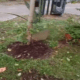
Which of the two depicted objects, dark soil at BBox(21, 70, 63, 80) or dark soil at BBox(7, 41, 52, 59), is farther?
dark soil at BBox(7, 41, 52, 59)

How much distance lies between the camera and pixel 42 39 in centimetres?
337

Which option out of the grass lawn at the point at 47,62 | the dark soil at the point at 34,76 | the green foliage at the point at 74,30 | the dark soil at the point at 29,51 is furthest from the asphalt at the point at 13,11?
the dark soil at the point at 34,76

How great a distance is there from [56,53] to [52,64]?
0.44 m

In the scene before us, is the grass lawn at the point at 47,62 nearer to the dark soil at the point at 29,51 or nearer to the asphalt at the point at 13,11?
the dark soil at the point at 29,51

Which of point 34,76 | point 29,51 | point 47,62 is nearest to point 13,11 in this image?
point 29,51

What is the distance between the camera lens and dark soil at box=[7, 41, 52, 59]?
2817 millimetres

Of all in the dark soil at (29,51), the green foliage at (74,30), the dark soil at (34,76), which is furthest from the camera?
the green foliage at (74,30)

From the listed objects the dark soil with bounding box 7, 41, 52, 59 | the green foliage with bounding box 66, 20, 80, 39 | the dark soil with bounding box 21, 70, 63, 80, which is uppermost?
the green foliage with bounding box 66, 20, 80, 39

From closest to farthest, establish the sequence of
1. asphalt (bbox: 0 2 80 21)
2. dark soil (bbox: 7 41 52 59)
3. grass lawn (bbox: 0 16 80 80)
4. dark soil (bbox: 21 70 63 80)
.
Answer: dark soil (bbox: 21 70 63 80), grass lawn (bbox: 0 16 80 80), dark soil (bbox: 7 41 52 59), asphalt (bbox: 0 2 80 21)

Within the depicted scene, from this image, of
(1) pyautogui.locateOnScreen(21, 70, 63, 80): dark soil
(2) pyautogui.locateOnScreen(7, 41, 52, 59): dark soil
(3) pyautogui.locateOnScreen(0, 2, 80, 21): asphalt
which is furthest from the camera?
(3) pyautogui.locateOnScreen(0, 2, 80, 21): asphalt

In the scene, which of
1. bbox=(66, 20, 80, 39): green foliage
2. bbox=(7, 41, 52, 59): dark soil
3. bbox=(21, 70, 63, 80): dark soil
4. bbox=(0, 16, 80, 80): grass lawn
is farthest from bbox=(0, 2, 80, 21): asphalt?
bbox=(21, 70, 63, 80): dark soil

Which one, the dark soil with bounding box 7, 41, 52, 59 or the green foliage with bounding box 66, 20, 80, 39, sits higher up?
the green foliage with bounding box 66, 20, 80, 39

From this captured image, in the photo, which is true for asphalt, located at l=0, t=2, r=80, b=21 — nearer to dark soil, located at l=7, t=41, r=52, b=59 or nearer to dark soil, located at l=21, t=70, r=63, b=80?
dark soil, located at l=7, t=41, r=52, b=59

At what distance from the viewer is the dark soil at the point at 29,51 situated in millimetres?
2817
